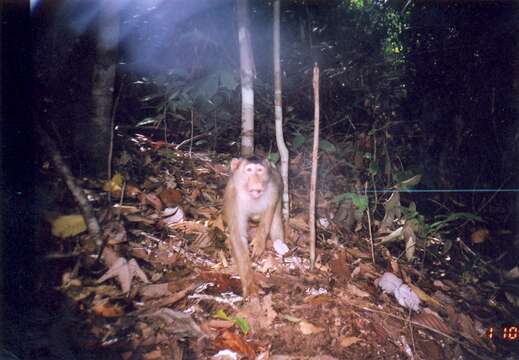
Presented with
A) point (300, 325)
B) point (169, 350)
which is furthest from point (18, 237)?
point (300, 325)

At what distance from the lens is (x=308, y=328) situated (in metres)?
2.77

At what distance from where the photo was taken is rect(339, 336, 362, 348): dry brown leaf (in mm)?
2697

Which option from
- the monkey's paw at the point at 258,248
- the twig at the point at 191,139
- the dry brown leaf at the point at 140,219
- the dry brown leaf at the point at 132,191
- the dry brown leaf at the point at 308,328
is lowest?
the dry brown leaf at the point at 308,328

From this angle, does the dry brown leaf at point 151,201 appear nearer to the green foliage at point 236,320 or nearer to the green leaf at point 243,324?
the green foliage at point 236,320

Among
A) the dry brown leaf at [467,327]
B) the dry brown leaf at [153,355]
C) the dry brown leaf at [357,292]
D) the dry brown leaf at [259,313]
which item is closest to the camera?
the dry brown leaf at [153,355]

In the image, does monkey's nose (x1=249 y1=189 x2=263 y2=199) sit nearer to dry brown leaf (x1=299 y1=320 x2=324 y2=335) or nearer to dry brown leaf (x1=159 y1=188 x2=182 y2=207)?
dry brown leaf (x1=159 y1=188 x2=182 y2=207)

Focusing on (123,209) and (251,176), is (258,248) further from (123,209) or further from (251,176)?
(123,209)

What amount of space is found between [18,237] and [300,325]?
210 centimetres

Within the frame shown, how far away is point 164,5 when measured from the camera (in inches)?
177

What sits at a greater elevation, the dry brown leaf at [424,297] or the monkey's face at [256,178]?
the monkey's face at [256,178]

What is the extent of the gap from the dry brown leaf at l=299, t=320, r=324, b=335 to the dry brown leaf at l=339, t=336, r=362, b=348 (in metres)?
0.17

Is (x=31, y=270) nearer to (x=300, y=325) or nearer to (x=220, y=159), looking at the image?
(x=300, y=325)

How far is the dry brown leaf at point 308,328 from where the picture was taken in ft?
9.00

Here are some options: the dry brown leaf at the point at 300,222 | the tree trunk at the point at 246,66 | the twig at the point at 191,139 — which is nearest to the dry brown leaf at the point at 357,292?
the dry brown leaf at the point at 300,222
